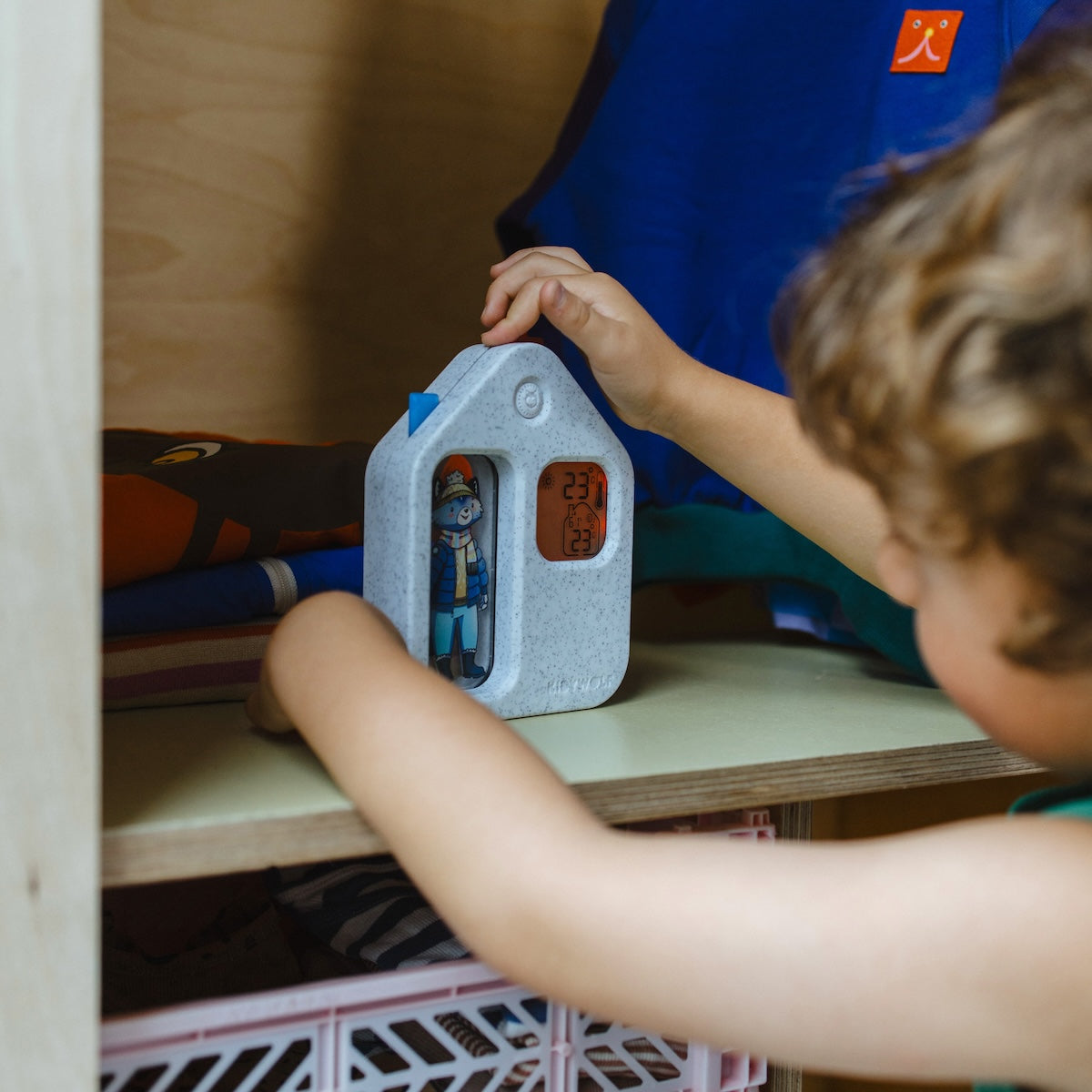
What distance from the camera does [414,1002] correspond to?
0.49m

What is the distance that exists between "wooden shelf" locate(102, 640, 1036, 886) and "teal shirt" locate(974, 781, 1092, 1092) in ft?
0.24

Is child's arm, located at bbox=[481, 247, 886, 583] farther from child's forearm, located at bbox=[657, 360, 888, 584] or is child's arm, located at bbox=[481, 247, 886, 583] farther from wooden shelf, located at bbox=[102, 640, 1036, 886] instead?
wooden shelf, located at bbox=[102, 640, 1036, 886]

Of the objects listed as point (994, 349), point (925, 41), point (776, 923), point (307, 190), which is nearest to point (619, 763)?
point (776, 923)

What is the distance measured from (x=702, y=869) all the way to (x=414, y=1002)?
0.15m

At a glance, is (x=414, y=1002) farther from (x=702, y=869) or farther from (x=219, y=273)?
(x=219, y=273)

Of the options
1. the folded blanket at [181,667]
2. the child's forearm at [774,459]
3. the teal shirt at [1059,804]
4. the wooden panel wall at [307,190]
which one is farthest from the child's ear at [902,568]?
the wooden panel wall at [307,190]

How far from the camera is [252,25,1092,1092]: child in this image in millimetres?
379

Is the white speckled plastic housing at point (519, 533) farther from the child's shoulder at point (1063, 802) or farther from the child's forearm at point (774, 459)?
the child's shoulder at point (1063, 802)

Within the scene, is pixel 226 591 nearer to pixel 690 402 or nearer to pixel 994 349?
pixel 690 402

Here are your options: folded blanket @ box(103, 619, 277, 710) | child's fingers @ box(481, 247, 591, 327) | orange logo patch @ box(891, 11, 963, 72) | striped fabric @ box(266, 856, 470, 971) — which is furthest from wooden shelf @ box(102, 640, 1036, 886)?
orange logo patch @ box(891, 11, 963, 72)

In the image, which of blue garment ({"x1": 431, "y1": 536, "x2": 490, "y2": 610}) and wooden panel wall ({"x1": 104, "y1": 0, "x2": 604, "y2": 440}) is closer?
blue garment ({"x1": 431, "y1": 536, "x2": 490, "y2": 610})

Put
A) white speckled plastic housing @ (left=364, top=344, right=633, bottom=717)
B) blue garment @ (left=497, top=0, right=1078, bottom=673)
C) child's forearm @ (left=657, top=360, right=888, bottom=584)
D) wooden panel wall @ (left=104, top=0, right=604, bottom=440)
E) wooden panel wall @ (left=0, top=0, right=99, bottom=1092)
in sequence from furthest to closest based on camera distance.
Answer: wooden panel wall @ (left=104, top=0, right=604, bottom=440) → blue garment @ (left=497, top=0, right=1078, bottom=673) → child's forearm @ (left=657, top=360, right=888, bottom=584) → white speckled plastic housing @ (left=364, top=344, right=633, bottom=717) → wooden panel wall @ (left=0, top=0, right=99, bottom=1092)

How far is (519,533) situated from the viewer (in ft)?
1.98

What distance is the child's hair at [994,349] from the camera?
370 millimetres
